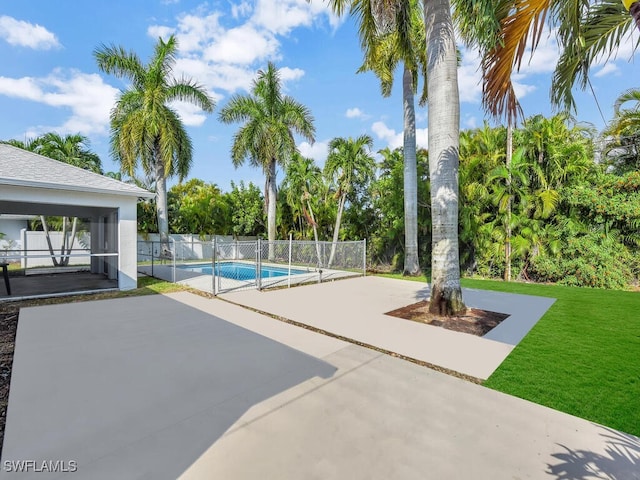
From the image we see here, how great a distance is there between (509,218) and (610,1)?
27.2ft

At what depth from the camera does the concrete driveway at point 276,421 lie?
6.57ft

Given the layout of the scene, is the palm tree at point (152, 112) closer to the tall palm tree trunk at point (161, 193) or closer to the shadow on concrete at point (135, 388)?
the tall palm tree trunk at point (161, 193)

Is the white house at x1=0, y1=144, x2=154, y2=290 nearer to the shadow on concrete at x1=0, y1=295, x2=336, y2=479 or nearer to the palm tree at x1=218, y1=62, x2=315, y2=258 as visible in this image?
the shadow on concrete at x1=0, y1=295, x2=336, y2=479

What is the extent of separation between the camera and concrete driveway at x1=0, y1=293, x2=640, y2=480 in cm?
200

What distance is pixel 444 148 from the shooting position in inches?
220

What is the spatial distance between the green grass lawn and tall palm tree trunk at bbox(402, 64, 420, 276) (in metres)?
5.41

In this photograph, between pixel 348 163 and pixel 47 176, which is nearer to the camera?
pixel 47 176

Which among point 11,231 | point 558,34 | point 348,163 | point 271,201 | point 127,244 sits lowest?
point 127,244

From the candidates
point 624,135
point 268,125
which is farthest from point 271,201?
point 624,135

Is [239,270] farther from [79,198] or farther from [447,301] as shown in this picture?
[447,301]

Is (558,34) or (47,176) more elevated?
(558,34)

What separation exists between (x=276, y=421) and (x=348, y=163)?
522 inches

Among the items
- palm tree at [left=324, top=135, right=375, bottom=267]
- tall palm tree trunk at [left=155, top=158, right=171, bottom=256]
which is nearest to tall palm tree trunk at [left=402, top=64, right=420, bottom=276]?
palm tree at [left=324, top=135, right=375, bottom=267]

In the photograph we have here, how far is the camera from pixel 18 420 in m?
2.50
